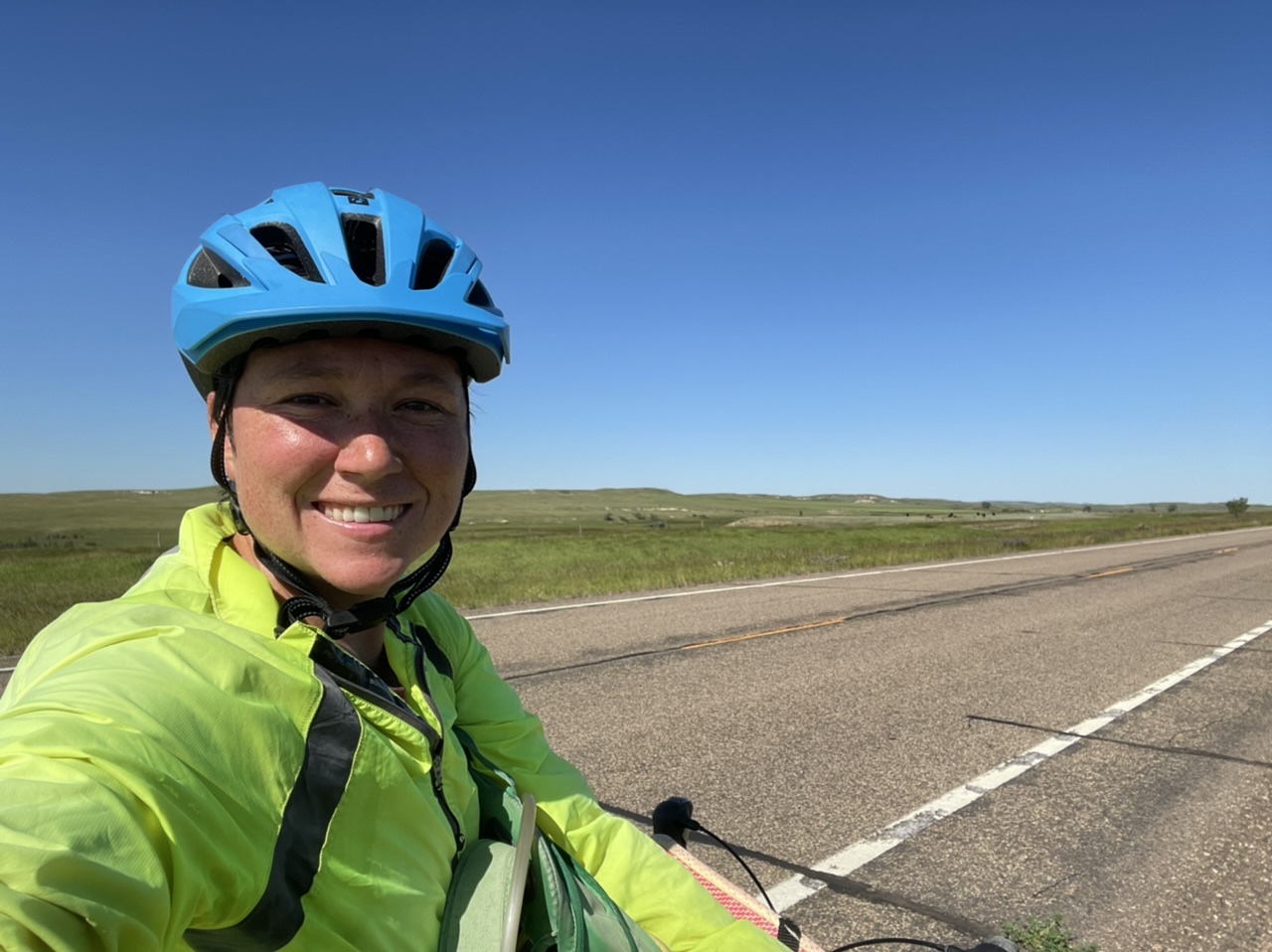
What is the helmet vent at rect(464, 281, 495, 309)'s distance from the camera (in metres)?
1.75

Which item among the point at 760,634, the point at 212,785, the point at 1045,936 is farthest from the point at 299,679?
the point at 760,634

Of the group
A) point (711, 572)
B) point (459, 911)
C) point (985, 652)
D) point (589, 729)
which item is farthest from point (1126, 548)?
point (459, 911)

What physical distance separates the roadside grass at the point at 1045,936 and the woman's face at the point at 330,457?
2689 millimetres

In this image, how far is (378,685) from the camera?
131cm

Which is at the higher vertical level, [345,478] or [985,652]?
[345,478]

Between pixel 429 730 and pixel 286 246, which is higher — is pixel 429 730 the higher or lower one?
the lower one

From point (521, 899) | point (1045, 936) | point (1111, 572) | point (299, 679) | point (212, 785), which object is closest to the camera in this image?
point (212, 785)

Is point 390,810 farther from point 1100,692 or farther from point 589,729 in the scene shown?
point 1100,692

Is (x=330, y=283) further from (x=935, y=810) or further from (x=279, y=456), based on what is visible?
(x=935, y=810)

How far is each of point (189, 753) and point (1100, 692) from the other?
23.8 ft

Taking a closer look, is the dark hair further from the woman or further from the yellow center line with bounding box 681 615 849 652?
the yellow center line with bounding box 681 615 849 652

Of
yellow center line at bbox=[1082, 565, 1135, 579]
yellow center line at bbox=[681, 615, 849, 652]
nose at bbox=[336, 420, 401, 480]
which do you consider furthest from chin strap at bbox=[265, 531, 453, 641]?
yellow center line at bbox=[1082, 565, 1135, 579]

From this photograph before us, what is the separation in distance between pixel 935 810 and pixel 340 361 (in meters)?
3.87

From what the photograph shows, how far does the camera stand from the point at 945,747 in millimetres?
5176
